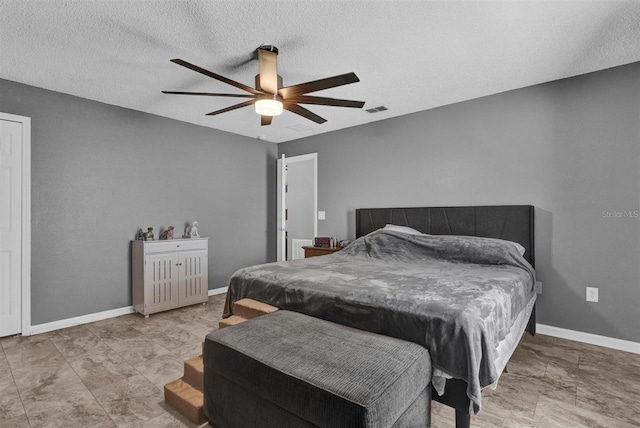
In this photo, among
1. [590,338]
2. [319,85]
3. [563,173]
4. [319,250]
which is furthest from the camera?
[319,250]

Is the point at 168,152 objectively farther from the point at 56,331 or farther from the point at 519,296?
the point at 519,296

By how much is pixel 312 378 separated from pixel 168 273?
10.3 ft

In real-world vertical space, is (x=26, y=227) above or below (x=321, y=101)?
below

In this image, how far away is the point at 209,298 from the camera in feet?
14.9

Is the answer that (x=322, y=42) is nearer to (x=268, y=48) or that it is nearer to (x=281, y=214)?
(x=268, y=48)

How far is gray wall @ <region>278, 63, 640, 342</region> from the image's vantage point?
9.12 feet

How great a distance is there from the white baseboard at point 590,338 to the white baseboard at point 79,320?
14.9 ft

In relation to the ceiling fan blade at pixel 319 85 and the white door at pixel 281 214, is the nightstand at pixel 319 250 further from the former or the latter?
the ceiling fan blade at pixel 319 85

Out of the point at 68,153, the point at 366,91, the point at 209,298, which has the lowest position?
the point at 209,298

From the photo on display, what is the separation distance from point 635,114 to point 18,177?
5.66 meters

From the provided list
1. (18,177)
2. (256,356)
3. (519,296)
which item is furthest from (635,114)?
(18,177)

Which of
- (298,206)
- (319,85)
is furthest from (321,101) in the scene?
(298,206)

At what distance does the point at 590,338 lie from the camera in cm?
290

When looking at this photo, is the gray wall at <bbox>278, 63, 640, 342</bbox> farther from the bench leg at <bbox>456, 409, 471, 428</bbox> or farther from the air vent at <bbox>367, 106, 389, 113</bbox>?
the bench leg at <bbox>456, 409, 471, 428</bbox>
